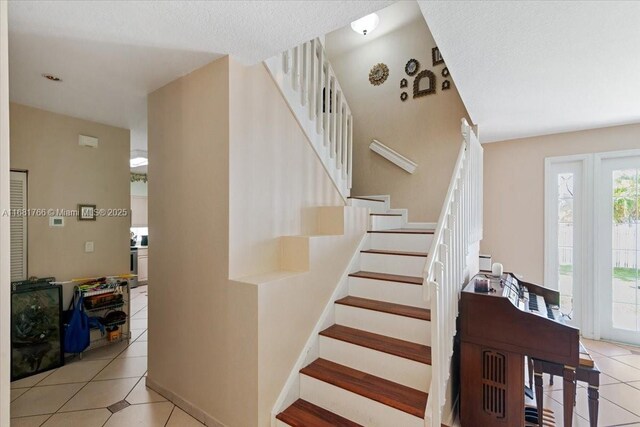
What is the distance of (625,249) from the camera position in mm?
3512

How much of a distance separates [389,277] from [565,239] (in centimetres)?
271

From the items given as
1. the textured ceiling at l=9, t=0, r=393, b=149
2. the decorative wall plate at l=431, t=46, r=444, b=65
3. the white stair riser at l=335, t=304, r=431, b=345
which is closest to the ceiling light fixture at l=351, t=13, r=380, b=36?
the decorative wall plate at l=431, t=46, r=444, b=65

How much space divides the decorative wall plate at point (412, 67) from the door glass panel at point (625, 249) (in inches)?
105

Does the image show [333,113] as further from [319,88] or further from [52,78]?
[52,78]

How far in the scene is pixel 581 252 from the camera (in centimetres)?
368

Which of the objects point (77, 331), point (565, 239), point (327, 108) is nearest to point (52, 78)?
point (327, 108)

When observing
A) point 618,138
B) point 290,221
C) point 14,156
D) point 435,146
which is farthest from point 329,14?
point 618,138

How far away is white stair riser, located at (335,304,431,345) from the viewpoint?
2236 mm

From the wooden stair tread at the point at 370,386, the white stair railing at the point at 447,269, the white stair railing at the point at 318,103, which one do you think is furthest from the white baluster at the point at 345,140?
the wooden stair tread at the point at 370,386

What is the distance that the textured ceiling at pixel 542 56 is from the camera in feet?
5.32

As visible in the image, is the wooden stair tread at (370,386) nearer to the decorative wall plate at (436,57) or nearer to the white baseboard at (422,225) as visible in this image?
the white baseboard at (422,225)

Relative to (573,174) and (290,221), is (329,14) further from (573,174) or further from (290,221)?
(573,174)

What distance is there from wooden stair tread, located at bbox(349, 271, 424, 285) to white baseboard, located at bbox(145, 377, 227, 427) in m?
1.57

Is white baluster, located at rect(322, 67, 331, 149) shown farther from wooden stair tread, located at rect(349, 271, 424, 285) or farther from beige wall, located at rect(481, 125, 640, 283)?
beige wall, located at rect(481, 125, 640, 283)
